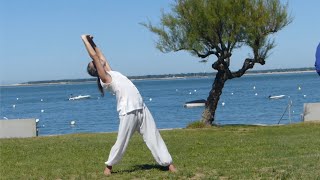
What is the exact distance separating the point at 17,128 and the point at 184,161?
11.2 metres

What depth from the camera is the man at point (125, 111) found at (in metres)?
8.62

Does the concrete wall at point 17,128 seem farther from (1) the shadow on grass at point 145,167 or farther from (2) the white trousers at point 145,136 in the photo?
(2) the white trousers at point 145,136

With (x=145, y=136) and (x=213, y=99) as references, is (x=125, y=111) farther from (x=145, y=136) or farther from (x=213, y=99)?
(x=213, y=99)

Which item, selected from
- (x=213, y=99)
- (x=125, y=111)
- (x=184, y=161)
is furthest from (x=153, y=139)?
(x=213, y=99)

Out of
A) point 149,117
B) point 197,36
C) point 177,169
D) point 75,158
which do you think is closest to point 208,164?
point 177,169

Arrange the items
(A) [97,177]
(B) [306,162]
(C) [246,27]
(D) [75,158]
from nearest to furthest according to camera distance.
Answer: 1. (A) [97,177]
2. (B) [306,162]
3. (D) [75,158]
4. (C) [246,27]

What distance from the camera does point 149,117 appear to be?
8812 millimetres

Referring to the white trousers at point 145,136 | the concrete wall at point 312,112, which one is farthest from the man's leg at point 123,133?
the concrete wall at point 312,112

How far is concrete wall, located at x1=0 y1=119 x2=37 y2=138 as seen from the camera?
2016 centimetres

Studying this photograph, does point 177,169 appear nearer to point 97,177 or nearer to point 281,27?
point 97,177

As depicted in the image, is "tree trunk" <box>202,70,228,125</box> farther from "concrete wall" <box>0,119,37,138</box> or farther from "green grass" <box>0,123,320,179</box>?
"green grass" <box>0,123,320,179</box>

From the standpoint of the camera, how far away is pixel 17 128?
20281 millimetres

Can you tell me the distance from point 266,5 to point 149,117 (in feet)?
45.6

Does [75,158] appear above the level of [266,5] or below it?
below
